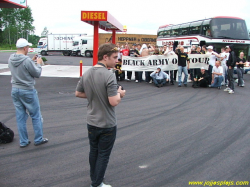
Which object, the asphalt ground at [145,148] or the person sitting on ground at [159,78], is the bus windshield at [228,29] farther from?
the asphalt ground at [145,148]

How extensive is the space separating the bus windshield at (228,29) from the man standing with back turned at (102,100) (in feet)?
57.5

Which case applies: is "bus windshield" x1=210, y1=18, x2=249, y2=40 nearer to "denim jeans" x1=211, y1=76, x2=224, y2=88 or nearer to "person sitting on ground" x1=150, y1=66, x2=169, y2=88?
"denim jeans" x1=211, y1=76, x2=224, y2=88

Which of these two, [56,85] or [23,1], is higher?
[23,1]

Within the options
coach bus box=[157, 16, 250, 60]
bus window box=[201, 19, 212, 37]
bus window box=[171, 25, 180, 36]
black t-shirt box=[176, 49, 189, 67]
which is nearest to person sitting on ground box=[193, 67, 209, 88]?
black t-shirt box=[176, 49, 189, 67]

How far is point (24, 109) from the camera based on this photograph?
4785mm

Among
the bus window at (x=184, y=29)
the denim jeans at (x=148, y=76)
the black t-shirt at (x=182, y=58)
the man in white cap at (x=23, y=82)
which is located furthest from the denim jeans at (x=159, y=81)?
the bus window at (x=184, y=29)

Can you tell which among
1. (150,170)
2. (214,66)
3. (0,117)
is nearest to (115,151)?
(150,170)

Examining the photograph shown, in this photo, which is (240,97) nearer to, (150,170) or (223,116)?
(223,116)

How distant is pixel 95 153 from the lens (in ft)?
10.7

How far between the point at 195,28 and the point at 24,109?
18992 mm

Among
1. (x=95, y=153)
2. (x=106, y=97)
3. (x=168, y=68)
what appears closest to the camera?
(x=106, y=97)

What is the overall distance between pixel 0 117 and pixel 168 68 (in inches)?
366

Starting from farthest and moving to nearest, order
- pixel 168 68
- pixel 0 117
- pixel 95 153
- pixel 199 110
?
pixel 168 68 → pixel 199 110 → pixel 0 117 → pixel 95 153

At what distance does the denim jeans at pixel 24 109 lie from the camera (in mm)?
4609
